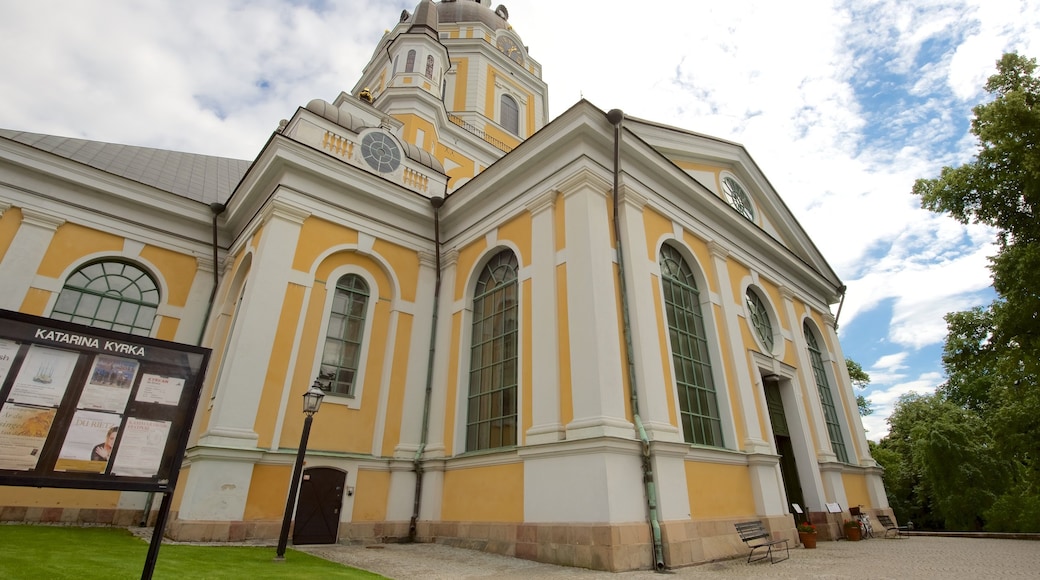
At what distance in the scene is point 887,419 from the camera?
117 ft

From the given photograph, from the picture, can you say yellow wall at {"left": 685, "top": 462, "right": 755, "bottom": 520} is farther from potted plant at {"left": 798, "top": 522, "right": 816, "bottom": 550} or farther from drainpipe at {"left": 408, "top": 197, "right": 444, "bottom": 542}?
drainpipe at {"left": 408, "top": 197, "right": 444, "bottom": 542}

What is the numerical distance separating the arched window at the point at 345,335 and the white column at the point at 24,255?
6012 millimetres

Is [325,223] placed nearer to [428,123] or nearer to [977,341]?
[428,123]

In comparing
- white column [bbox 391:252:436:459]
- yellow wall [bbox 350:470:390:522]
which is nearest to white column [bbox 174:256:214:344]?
white column [bbox 391:252:436:459]

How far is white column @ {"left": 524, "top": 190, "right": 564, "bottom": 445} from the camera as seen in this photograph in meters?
8.05

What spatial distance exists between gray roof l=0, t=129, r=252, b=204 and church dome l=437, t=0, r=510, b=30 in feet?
40.5

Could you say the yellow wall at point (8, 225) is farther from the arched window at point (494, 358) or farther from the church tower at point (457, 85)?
the arched window at point (494, 358)

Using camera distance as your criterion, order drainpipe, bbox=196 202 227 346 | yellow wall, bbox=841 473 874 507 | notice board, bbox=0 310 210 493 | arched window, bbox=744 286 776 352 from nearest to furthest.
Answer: notice board, bbox=0 310 210 493, drainpipe, bbox=196 202 227 346, arched window, bbox=744 286 776 352, yellow wall, bbox=841 473 874 507

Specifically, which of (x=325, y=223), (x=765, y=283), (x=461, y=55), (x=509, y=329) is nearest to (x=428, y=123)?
(x=461, y=55)

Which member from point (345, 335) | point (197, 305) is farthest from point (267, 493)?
point (197, 305)

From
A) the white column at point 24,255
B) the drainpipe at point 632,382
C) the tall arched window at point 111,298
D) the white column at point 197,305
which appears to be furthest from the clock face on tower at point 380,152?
the white column at point 24,255

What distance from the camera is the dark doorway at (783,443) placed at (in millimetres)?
11859

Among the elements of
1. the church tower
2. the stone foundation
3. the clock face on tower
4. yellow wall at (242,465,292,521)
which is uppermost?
the church tower

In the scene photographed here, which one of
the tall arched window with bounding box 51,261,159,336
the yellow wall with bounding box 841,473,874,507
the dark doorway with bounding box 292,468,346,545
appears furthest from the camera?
the yellow wall with bounding box 841,473,874,507
